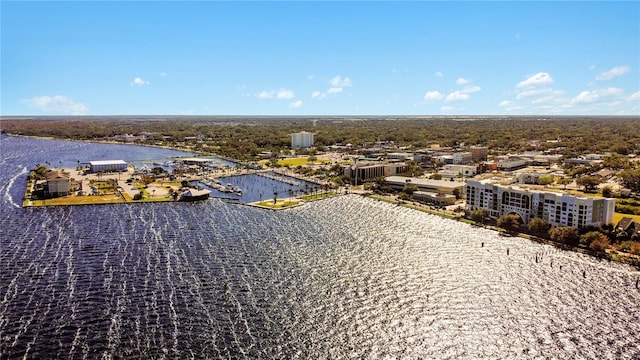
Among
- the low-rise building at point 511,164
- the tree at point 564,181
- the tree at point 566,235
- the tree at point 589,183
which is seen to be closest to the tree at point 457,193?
the tree at point 564,181

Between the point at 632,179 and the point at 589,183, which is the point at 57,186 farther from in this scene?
the point at 632,179

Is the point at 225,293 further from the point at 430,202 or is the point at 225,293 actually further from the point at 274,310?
the point at 430,202

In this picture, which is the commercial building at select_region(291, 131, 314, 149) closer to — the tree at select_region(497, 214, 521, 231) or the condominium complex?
the condominium complex

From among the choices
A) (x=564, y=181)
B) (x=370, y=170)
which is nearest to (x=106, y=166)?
(x=370, y=170)

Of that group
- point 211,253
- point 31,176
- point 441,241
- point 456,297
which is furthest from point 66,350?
point 31,176

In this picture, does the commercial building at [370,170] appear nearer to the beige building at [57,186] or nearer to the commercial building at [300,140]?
the beige building at [57,186]

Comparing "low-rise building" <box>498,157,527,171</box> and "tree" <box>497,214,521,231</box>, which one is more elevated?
"low-rise building" <box>498,157,527,171</box>

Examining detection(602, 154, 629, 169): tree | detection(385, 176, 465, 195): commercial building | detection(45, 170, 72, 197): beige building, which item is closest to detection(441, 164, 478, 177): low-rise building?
detection(385, 176, 465, 195): commercial building
